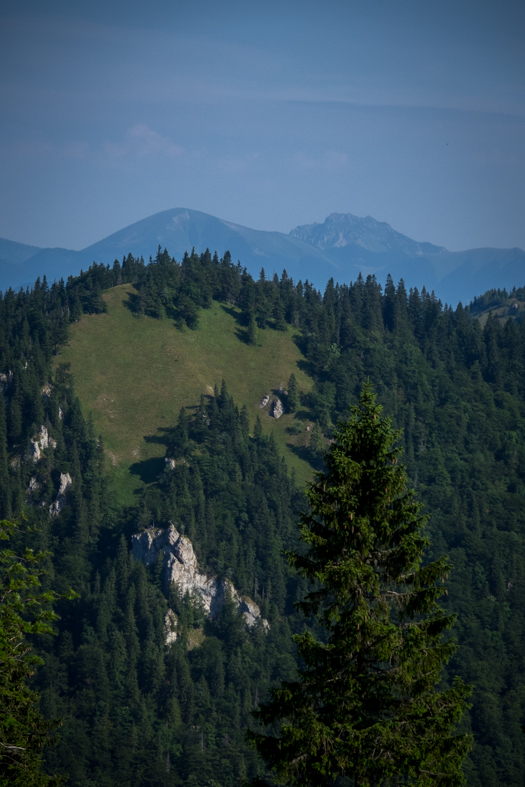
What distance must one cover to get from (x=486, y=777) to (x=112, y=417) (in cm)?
11759

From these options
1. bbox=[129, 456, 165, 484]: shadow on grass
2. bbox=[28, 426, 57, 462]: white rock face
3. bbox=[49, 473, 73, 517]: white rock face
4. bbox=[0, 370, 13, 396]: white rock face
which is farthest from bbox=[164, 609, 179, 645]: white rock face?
bbox=[0, 370, 13, 396]: white rock face

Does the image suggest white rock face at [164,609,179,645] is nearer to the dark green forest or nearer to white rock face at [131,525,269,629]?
the dark green forest

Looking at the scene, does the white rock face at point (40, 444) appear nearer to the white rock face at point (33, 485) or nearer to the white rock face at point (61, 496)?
the white rock face at point (33, 485)

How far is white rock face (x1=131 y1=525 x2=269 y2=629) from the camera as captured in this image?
16750cm

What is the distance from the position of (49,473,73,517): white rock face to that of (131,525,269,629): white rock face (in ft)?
69.2

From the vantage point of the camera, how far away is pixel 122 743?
5167 inches

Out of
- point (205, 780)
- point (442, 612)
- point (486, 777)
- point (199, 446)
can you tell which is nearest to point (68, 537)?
point (199, 446)

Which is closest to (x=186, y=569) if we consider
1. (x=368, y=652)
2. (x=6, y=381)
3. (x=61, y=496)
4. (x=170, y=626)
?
(x=170, y=626)

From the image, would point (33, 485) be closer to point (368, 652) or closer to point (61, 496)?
point (61, 496)

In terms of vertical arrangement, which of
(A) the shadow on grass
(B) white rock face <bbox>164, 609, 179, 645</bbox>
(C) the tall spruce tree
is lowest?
(B) white rock face <bbox>164, 609, 179, 645</bbox>

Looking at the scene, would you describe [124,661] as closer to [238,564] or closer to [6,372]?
[238,564]

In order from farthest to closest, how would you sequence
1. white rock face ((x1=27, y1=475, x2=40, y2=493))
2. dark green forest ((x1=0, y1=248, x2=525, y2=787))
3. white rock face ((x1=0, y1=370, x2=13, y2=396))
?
white rock face ((x1=0, y1=370, x2=13, y2=396)) < white rock face ((x1=27, y1=475, x2=40, y2=493)) < dark green forest ((x1=0, y1=248, x2=525, y2=787))

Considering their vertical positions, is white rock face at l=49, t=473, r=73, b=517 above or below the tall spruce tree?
above

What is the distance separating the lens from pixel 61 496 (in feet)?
583
